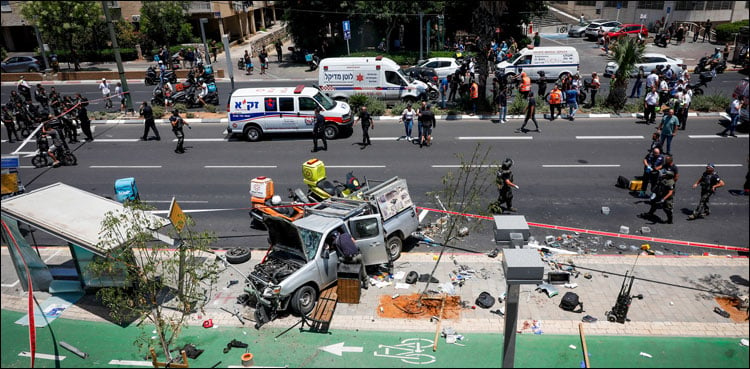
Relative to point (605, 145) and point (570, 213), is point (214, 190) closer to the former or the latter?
point (570, 213)

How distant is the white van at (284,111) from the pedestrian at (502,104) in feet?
23.7

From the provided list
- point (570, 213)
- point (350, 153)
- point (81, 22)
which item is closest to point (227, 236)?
point (350, 153)

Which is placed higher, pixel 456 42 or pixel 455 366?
pixel 456 42

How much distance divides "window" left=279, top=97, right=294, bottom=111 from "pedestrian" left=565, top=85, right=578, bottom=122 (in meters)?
13.1

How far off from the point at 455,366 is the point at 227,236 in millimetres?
7980

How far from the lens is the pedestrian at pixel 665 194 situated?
12.8m

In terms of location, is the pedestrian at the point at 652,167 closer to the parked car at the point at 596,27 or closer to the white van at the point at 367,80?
the white van at the point at 367,80

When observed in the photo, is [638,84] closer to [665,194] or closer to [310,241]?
[665,194]

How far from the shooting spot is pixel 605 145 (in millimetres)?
19891

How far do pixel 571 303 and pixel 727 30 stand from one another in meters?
33.1

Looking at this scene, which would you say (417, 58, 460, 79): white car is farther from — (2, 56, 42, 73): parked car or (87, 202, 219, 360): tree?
(2, 56, 42, 73): parked car

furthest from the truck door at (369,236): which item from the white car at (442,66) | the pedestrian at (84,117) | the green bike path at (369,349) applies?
the white car at (442,66)

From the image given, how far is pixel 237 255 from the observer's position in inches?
488

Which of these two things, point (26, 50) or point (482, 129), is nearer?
point (482, 129)
